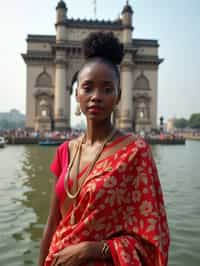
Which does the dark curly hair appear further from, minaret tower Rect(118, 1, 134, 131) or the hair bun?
minaret tower Rect(118, 1, 134, 131)

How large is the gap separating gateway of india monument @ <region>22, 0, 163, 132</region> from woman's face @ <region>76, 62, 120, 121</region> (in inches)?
1386

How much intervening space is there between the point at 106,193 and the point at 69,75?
37.7 m

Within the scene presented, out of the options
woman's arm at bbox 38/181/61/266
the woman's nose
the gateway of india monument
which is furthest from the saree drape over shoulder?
the gateway of india monument

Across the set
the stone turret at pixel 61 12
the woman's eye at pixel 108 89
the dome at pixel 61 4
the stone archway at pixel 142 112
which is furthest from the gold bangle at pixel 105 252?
the dome at pixel 61 4

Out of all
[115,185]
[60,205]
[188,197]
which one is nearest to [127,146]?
[115,185]

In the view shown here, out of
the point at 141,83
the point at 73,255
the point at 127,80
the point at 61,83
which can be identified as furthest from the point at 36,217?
the point at 141,83

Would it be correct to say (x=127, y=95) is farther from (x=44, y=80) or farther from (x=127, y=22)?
(x=44, y=80)

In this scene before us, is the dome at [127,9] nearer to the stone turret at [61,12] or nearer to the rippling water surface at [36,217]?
the stone turret at [61,12]

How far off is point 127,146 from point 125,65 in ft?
122

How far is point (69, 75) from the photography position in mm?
38125

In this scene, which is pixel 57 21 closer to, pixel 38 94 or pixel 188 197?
pixel 38 94

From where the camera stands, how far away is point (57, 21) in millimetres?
38062

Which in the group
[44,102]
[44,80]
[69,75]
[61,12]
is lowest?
[44,102]

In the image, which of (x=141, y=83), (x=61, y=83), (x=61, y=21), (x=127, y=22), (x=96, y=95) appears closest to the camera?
(x=96, y=95)
